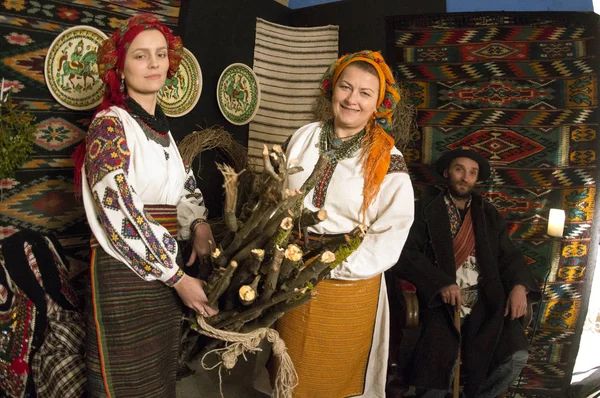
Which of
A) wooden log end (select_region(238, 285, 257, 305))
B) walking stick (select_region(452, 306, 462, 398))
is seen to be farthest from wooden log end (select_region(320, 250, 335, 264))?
walking stick (select_region(452, 306, 462, 398))

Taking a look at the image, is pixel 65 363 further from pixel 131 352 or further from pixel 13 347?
pixel 131 352

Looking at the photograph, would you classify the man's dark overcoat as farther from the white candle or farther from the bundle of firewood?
the bundle of firewood

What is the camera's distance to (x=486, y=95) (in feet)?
10.5

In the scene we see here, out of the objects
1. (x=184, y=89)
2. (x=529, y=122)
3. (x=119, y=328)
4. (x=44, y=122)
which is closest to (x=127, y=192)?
(x=119, y=328)

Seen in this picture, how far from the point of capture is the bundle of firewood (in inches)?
60.6

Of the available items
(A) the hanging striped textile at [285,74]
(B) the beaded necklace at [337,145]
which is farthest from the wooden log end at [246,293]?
(A) the hanging striped textile at [285,74]

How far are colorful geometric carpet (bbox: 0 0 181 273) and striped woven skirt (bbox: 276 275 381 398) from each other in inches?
55.6

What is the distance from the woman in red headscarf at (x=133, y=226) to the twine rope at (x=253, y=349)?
108mm

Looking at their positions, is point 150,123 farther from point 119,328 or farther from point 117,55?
point 119,328

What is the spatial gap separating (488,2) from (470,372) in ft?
7.97

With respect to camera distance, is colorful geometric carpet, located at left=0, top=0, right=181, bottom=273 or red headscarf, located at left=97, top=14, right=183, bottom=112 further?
colorful geometric carpet, located at left=0, top=0, right=181, bottom=273

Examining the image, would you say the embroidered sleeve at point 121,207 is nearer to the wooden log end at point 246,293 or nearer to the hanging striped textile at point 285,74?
the wooden log end at point 246,293

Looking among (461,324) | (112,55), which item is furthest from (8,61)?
(461,324)

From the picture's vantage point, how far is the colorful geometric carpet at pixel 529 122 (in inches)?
120
